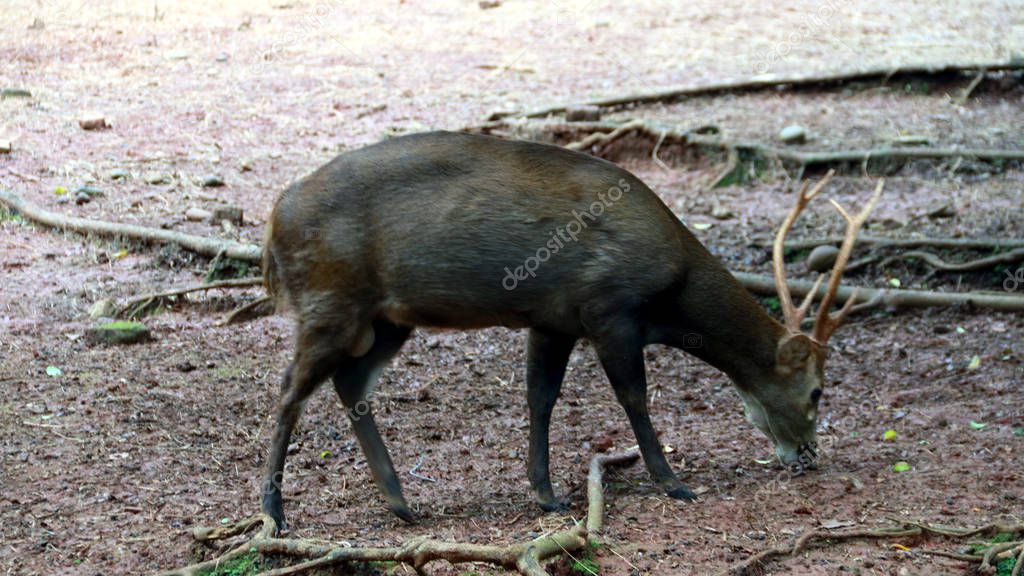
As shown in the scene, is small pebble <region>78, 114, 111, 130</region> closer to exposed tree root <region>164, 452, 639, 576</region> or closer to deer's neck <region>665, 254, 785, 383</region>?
deer's neck <region>665, 254, 785, 383</region>

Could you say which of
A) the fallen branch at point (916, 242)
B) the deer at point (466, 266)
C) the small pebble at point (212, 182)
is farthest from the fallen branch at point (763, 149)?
the deer at point (466, 266)

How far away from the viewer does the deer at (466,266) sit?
15.9 ft

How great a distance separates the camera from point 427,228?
4879mm

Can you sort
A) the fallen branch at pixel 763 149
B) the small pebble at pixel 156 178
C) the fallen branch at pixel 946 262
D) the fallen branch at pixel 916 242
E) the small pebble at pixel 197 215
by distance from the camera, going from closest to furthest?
1. the fallen branch at pixel 946 262
2. the fallen branch at pixel 916 242
3. the small pebble at pixel 197 215
4. the small pebble at pixel 156 178
5. the fallen branch at pixel 763 149

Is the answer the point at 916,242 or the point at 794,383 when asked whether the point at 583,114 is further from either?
the point at 794,383

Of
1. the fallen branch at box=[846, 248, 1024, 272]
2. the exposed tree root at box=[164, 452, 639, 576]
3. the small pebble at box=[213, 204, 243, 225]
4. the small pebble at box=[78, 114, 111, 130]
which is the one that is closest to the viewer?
the exposed tree root at box=[164, 452, 639, 576]

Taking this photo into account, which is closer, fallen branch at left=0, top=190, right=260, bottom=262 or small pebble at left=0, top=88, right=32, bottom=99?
fallen branch at left=0, top=190, right=260, bottom=262

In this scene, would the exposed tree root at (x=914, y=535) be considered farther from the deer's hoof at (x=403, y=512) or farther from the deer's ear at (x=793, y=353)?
the deer's hoof at (x=403, y=512)

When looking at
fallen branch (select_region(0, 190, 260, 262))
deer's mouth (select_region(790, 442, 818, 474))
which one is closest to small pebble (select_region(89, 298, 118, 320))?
fallen branch (select_region(0, 190, 260, 262))

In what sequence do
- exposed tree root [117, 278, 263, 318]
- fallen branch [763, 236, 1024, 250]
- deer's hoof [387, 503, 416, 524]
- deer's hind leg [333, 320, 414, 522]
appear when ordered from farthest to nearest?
1. fallen branch [763, 236, 1024, 250]
2. exposed tree root [117, 278, 263, 318]
3. deer's hind leg [333, 320, 414, 522]
4. deer's hoof [387, 503, 416, 524]

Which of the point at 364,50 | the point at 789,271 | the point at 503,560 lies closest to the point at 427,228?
the point at 503,560

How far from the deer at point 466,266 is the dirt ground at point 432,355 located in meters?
0.49

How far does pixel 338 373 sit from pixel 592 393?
1898 mm

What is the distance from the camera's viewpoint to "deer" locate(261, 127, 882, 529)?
4.86 metres
